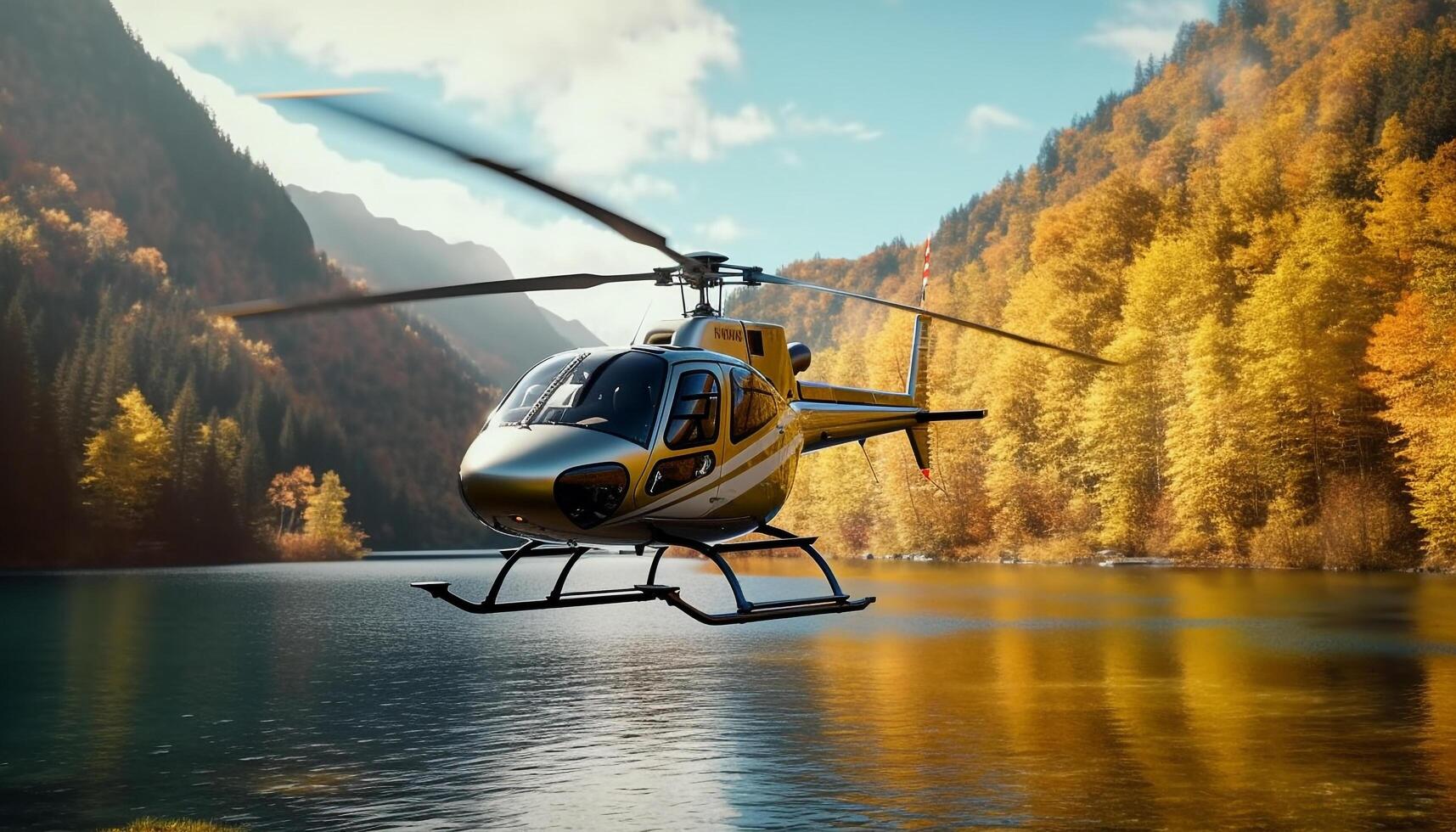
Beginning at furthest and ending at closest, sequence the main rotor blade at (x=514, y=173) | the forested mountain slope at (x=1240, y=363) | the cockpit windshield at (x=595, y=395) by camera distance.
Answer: the forested mountain slope at (x=1240, y=363), the cockpit windshield at (x=595, y=395), the main rotor blade at (x=514, y=173)

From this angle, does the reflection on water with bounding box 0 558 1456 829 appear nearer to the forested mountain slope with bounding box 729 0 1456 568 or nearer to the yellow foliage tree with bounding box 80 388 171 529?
the forested mountain slope with bounding box 729 0 1456 568

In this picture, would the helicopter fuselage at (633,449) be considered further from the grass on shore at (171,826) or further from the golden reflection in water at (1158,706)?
the golden reflection in water at (1158,706)

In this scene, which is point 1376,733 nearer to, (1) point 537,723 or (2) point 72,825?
(1) point 537,723

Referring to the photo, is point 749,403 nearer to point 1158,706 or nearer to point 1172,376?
point 1158,706

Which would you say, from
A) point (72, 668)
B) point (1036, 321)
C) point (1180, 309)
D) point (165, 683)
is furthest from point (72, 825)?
point (1036, 321)

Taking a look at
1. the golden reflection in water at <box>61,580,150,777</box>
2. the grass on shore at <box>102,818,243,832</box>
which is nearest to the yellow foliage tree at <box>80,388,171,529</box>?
the golden reflection in water at <box>61,580,150,777</box>

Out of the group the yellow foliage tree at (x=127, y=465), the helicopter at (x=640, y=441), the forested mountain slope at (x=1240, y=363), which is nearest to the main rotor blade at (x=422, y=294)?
the helicopter at (x=640, y=441)
